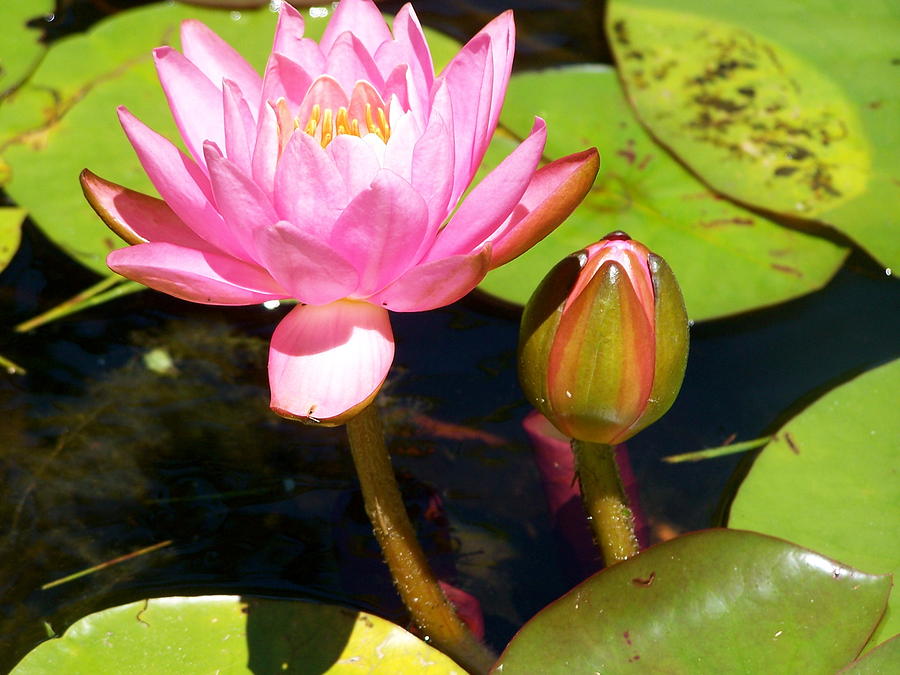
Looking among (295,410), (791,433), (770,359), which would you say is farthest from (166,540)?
(770,359)

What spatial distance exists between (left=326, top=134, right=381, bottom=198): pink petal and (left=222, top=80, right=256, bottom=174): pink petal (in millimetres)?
139

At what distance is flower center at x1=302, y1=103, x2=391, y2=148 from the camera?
1.23 m

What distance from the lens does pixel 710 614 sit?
124 centimetres

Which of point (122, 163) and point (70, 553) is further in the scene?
point (122, 163)

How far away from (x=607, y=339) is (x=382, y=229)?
0.35 metres

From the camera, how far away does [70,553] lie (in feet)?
5.78

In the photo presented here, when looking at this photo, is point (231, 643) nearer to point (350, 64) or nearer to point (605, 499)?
point (605, 499)

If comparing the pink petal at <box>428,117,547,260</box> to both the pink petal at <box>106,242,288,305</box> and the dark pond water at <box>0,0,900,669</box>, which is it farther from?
the dark pond water at <box>0,0,900,669</box>

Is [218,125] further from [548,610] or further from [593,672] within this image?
[593,672]

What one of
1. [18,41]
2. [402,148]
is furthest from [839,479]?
[18,41]

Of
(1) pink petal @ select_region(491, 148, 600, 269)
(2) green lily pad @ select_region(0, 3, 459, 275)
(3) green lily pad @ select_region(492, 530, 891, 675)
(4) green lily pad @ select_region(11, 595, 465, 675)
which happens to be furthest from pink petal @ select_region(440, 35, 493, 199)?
(2) green lily pad @ select_region(0, 3, 459, 275)

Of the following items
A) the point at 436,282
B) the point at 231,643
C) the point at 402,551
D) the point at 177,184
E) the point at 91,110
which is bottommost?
the point at 231,643

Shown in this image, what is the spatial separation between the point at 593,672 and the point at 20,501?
131cm

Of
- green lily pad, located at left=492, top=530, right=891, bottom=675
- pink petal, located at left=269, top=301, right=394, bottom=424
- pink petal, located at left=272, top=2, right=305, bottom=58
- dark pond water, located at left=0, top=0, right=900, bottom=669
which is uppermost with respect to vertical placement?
pink petal, located at left=272, top=2, right=305, bottom=58
